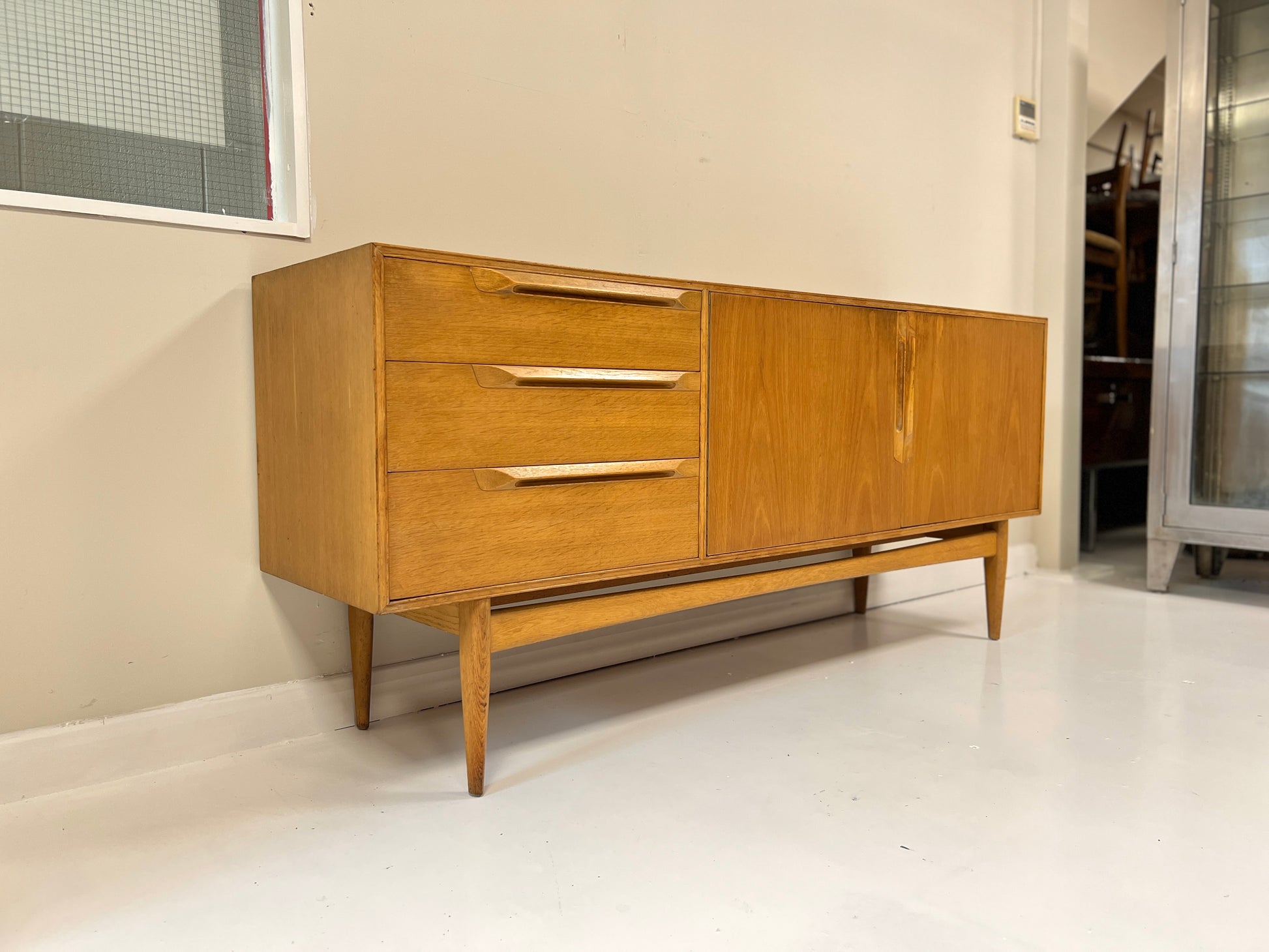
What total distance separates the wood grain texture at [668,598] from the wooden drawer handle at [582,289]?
0.50m

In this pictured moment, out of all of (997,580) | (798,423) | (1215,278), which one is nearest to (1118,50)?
(1215,278)

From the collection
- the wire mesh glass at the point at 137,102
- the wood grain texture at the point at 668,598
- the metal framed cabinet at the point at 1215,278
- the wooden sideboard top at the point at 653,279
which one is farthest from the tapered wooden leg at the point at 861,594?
the wire mesh glass at the point at 137,102

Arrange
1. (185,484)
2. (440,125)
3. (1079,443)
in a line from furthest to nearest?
(1079,443) → (440,125) → (185,484)

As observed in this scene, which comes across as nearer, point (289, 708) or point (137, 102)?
point (137, 102)

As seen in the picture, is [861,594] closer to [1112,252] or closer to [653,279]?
[653,279]

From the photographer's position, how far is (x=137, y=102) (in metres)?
1.56

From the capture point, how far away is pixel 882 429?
2.01 m

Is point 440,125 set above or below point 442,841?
above

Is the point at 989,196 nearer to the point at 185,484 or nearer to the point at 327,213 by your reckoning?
the point at 327,213

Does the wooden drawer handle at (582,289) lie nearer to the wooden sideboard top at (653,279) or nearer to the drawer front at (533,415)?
the wooden sideboard top at (653,279)

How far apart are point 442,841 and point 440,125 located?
1330 mm

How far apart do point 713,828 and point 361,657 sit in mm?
738

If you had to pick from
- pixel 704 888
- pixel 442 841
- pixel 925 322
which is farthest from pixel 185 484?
pixel 925 322

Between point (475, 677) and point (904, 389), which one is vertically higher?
point (904, 389)
